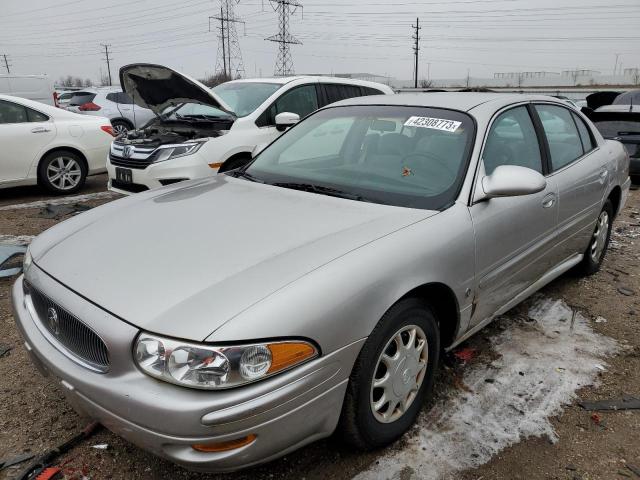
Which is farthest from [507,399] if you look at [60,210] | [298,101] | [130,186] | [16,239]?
[60,210]

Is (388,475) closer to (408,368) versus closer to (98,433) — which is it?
(408,368)

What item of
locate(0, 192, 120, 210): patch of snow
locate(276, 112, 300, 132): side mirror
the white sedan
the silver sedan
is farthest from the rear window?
the silver sedan

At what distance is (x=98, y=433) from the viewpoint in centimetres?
243

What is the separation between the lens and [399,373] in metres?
2.27

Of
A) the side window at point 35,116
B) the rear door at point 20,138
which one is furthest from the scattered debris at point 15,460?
the side window at point 35,116

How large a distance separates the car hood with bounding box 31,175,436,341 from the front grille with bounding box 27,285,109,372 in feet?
0.37

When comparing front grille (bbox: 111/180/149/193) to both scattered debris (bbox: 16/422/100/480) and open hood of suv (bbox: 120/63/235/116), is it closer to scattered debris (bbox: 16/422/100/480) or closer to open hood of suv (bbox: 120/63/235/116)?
open hood of suv (bbox: 120/63/235/116)

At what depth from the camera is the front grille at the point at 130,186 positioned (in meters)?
5.76

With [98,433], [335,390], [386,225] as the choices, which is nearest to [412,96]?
[386,225]

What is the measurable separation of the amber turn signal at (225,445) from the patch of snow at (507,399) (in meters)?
0.70

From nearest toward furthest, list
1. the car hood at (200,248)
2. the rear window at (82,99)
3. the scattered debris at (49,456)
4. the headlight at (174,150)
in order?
the car hood at (200,248)
the scattered debris at (49,456)
the headlight at (174,150)
the rear window at (82,99)

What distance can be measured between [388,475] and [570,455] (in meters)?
0.87

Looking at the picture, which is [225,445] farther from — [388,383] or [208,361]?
[388,383]

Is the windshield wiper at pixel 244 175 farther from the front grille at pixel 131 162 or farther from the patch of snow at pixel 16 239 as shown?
the patch of snow at pixel 16 239
